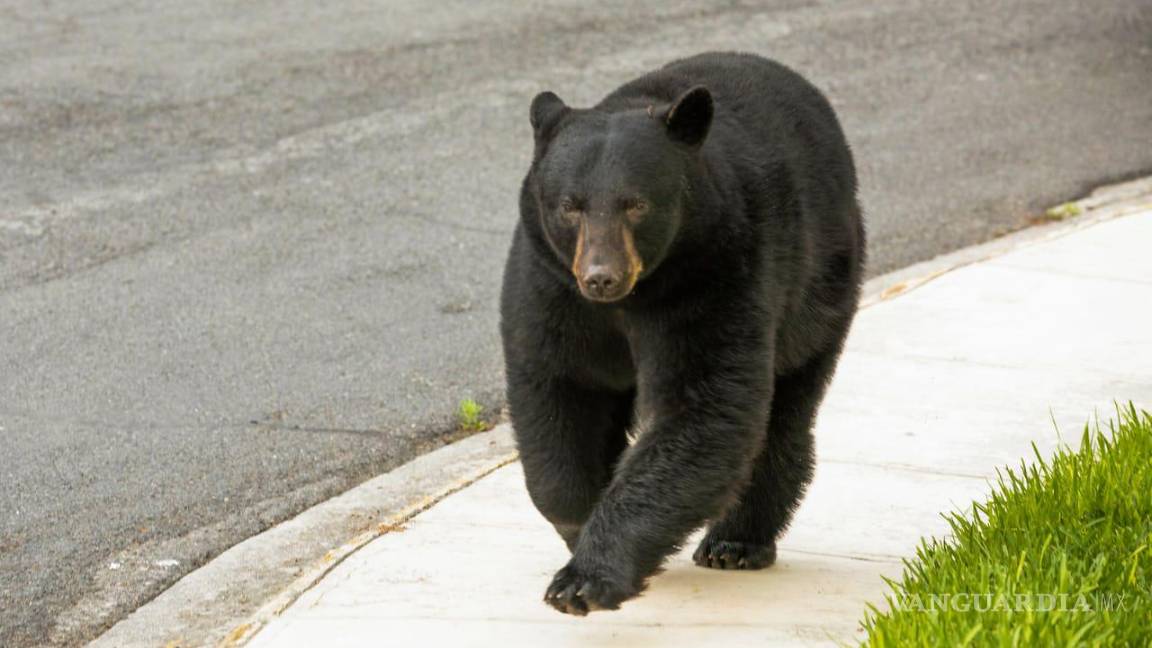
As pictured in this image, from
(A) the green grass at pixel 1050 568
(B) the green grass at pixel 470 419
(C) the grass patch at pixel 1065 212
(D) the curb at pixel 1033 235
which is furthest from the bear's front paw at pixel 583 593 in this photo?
(C) the grass patch at pixel 1065 212

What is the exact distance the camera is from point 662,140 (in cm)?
481

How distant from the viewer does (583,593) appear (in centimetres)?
454

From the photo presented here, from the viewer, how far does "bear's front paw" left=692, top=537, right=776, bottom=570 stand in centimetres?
546

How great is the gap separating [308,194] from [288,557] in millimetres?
4347

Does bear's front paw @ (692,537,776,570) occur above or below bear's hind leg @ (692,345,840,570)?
below

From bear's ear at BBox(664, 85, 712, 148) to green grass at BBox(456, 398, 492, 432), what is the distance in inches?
94.5

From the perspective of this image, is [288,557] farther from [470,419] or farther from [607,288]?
[607,288]

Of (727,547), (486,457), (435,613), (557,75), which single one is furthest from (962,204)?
(435,613)

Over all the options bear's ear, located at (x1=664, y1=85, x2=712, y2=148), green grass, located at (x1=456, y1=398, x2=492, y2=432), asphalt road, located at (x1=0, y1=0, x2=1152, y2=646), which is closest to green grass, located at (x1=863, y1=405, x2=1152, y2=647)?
bear's ear, located at (x1=664, y1=85, x2=712, y2=148)

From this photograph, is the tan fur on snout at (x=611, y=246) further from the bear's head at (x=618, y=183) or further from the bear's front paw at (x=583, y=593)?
the bear's front paw at (x=583, y=593)

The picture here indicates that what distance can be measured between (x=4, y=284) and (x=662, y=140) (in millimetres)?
4678

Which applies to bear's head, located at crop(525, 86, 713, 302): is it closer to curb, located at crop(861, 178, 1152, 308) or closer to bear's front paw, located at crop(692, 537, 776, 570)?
bear's front paw, located at crop(692, 537, 776, 570)

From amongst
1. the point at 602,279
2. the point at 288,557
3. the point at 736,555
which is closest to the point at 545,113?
the point at 602,279

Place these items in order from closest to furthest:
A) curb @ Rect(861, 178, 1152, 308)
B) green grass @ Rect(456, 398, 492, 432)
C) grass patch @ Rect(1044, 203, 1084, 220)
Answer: green grass @ Rect(456, 398, 492, 432) < curb @ Rect(861, 178, 1152, 308) < grass patch @ Rect(1044, 203, 1084, 220)
